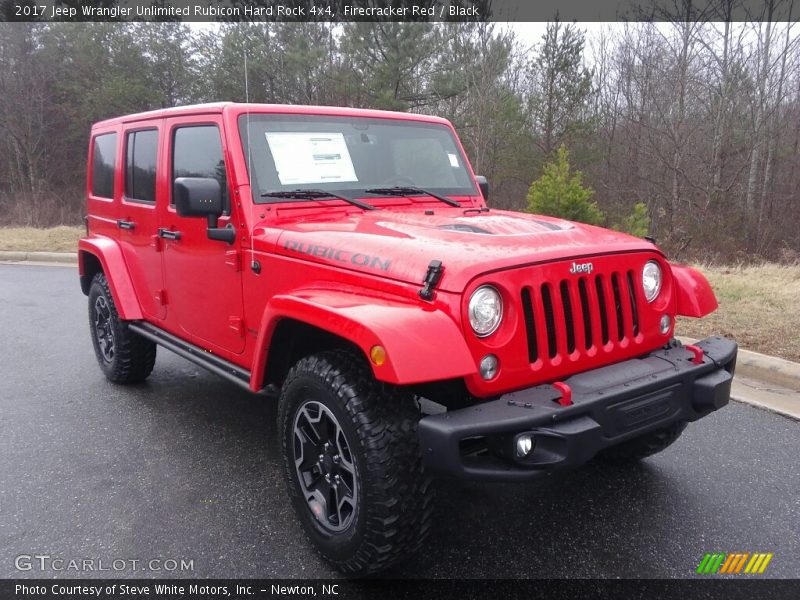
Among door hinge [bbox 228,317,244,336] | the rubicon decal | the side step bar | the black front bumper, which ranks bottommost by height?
the side step bar

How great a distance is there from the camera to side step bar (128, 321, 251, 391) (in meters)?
3.27

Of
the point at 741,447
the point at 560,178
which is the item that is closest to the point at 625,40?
the point at 560,178

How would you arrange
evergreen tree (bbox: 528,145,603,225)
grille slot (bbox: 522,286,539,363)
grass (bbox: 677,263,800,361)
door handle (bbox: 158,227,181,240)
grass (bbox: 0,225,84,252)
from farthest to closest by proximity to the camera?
1. grass (bbox: 0,225,84,252)
2. evergreen tree (bbox: 528,145,603,225)
3. grass (bbox: 677,263,800,361)
4. door handle (bbox: 158,227,181,240)
5. grille slot (bbox: 522,286,539,363)

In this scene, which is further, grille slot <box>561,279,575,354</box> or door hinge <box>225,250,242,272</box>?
door hinge <box>225,250,242,272</box>

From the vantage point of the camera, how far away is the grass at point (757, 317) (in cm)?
518

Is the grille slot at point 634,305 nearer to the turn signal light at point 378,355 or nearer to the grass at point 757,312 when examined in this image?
the turn signal light at point 378,355

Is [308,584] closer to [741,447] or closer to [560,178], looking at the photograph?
[741,447]

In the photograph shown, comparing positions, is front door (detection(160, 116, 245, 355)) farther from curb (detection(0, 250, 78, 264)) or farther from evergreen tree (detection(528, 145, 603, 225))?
curb (detection(0, 250, 78, 264))

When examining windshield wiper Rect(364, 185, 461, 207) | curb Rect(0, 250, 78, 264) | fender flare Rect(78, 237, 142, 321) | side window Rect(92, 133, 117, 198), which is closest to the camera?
windshield wiper Rect(364, 185, 461, 207)

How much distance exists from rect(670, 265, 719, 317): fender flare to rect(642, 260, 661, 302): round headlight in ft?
0.41

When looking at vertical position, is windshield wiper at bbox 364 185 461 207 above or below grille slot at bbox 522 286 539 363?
above

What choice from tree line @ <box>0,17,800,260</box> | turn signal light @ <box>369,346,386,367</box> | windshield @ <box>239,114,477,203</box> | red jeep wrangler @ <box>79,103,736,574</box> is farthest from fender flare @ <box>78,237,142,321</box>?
tree line @ <box>0,17,800,260</box>

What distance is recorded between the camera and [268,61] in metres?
17.0
